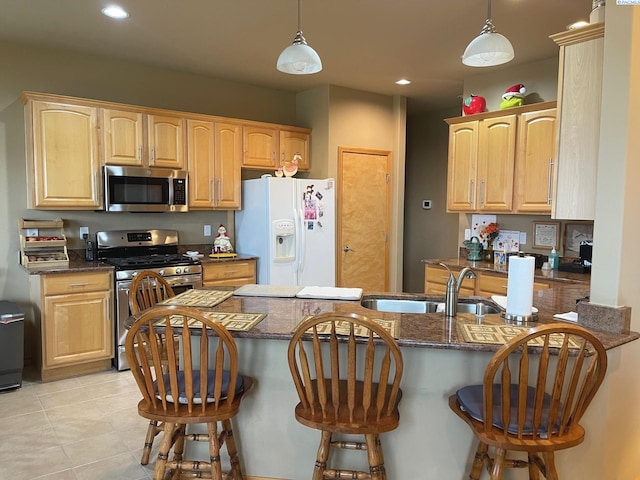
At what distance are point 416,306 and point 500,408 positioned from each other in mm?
951

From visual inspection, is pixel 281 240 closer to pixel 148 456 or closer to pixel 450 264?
pixel 450 264

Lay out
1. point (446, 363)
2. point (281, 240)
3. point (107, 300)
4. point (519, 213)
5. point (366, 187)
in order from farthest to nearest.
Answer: point (366, 187) < point (281, 240) < point (519, 213) < point (107, 300) < point (446, 363)

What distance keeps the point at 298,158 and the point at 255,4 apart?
86.3 inches

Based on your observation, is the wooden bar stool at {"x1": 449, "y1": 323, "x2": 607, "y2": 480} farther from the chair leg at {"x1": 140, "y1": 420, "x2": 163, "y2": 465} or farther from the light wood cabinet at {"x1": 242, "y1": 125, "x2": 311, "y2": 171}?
the light wood cabinet at {"x1": 242, "y1": 125, "x2": 311, "y2": 171}

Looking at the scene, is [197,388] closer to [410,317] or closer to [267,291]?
[267,291]

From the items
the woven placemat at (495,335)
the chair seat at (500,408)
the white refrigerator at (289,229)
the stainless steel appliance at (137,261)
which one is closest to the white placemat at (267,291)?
the woven placemat at (495,335)

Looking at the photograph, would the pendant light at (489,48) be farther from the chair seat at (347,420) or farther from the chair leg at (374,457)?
the chair leg at (374,457)

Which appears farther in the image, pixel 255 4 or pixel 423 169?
pixel 423 169

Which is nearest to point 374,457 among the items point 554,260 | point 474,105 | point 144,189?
point 554,260

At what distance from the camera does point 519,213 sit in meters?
4.11

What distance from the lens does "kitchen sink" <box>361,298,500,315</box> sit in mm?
2562

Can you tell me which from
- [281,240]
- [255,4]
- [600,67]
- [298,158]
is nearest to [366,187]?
[298,158]

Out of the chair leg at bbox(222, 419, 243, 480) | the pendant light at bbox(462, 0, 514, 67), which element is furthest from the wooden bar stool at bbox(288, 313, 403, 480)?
the pendant light at bbox(462, 0, 514, 67)

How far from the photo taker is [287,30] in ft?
11.8
